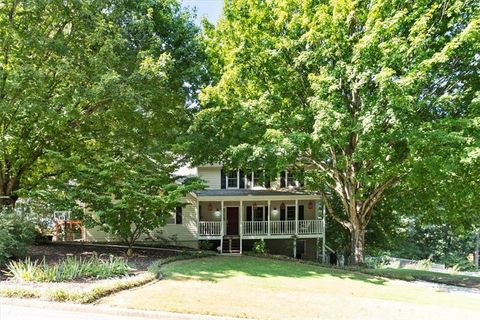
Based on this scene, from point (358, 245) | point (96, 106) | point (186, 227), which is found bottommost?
point (358, 245)

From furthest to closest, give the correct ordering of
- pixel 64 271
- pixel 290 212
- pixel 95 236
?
pixel 290 212, pixel 95 236, pixel 64 271

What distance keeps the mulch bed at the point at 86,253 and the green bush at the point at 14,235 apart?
83cm

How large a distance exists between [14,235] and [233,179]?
1488 cm

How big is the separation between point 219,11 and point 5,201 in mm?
14683

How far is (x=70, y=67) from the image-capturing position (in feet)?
53.4

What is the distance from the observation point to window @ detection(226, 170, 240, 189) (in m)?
25.8

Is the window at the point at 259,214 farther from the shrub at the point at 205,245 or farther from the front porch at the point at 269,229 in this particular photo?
the shrub at the point at 205,245

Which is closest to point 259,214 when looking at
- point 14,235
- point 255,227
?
point 255,227

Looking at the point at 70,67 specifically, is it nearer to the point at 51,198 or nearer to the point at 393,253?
the point at 51,198

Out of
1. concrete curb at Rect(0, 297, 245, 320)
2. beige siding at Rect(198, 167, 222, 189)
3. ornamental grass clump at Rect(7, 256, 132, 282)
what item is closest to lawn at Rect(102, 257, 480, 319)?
concrete curb at Rect(0, 297, 245, 320)

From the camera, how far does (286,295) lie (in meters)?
10.9

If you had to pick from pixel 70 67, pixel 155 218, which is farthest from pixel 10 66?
pixel 155 218

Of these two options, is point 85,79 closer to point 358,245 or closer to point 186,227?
point 186,227

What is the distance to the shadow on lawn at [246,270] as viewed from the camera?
13219mm
